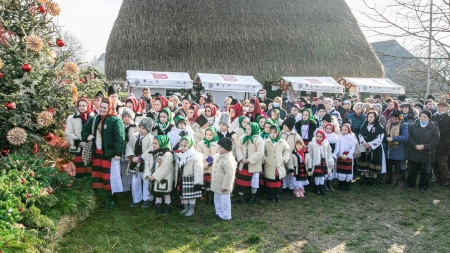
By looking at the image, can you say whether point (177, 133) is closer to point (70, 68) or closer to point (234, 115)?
point (234, 115)

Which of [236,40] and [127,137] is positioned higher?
[236,40]

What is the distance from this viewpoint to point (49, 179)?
4.59 m

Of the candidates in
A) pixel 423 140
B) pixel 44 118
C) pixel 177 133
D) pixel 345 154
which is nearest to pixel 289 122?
pixel 345 154

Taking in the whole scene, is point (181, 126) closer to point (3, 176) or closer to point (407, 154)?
point (3, 176)

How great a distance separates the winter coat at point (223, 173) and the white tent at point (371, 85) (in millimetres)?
14439

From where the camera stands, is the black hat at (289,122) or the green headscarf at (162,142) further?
the black hat at (289,122)

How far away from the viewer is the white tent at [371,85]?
57.2 ft

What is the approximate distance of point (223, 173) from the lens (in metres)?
5.04

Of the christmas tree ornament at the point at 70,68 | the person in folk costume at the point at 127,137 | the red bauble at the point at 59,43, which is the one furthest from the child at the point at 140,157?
the red bauble at the point at 59,43

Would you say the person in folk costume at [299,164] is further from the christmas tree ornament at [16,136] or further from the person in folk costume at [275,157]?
the christmas tree ornament at [16,136]

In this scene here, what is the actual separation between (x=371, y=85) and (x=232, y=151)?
46.3 ft

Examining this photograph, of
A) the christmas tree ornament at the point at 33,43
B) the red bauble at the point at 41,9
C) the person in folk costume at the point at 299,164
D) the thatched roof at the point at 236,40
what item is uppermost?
the thatched roof at the point at 236,40

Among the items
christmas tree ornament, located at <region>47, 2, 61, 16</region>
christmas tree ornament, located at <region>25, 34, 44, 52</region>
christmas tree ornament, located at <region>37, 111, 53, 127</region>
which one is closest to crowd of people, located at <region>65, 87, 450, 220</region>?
christmas tree ornament, located at <region>37, 111, 53, 127</region>

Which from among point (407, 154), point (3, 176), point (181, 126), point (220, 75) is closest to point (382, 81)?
point (220, 75)
